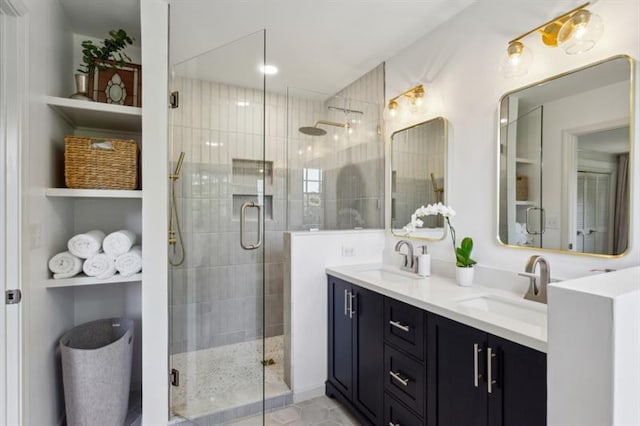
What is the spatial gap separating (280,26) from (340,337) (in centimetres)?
223

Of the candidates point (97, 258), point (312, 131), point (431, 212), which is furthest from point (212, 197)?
point (431, 212)

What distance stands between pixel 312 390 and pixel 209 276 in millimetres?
1116

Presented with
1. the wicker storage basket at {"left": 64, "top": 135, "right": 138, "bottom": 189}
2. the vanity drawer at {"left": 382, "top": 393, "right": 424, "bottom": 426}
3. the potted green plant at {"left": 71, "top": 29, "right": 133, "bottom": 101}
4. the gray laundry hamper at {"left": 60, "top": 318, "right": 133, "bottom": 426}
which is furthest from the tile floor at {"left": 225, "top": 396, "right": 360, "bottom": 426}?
the potted green plant at {"left": 71, "top": 29, "right": 133, "bottom": 101}

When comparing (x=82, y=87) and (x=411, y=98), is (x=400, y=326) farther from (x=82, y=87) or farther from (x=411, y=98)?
(x=82, y=87)

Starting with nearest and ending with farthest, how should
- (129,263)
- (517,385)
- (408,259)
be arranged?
(517,385), (129,263), (408,259)

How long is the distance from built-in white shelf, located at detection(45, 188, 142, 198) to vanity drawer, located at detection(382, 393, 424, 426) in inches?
71.4

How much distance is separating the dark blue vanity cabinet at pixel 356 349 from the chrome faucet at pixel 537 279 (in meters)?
0.74

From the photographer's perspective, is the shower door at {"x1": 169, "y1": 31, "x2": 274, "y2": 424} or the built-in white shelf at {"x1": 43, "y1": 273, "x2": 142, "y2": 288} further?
the shower door at {"x1": 169, "y1": 31, "x2": 274, "y2": 424}

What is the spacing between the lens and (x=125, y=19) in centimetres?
198

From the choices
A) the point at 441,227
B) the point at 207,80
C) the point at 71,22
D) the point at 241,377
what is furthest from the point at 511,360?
the point at 71,22

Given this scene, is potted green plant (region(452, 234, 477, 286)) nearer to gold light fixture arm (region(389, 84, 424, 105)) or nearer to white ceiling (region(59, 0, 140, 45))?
gold light fixture arm (region(389, 84, 424, 105))

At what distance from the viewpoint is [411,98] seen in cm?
237

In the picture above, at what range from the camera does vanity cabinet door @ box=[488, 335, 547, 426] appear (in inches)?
39.9

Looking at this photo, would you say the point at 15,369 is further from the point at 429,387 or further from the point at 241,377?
the point at 429,387
